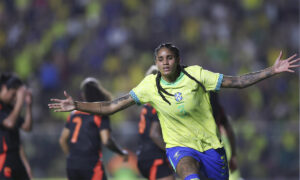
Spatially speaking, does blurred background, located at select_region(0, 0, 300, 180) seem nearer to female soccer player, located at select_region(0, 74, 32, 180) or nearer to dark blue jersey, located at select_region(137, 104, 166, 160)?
dark blue jersey, located at select_region(137, 104, 166, 160)

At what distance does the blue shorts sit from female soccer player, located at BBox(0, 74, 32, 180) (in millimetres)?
2664

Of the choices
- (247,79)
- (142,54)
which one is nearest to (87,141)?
(247,79)

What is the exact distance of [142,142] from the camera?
29.0ft

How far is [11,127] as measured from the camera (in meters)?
8.31

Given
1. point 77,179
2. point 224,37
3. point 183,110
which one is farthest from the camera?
point 224,37

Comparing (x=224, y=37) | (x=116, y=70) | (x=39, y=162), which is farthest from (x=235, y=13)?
(x=39, y=162)

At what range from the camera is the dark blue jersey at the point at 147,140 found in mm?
8594

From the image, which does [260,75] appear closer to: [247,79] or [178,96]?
[247,79]

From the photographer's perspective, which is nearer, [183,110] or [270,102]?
[183,110]

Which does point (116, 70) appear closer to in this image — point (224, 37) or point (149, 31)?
point (149, 31)

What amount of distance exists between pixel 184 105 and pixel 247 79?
74cm

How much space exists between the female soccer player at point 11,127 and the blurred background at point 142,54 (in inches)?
228

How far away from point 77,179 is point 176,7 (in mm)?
10279

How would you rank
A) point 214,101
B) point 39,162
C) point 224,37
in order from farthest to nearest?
1. point 224,37
2. point 39,162
3. point 214,101
